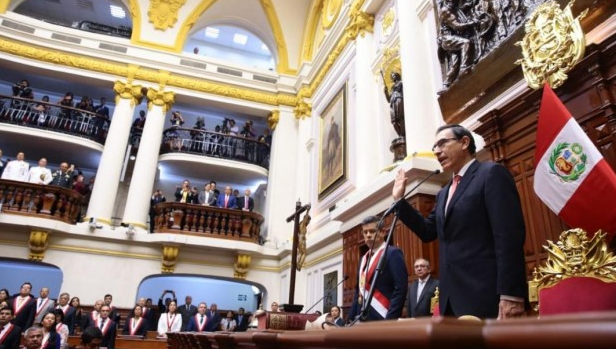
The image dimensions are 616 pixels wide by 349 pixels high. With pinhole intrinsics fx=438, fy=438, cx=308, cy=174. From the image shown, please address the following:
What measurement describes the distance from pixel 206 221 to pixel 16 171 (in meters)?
4.27

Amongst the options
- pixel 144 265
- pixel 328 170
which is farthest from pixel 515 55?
pixel 144 265

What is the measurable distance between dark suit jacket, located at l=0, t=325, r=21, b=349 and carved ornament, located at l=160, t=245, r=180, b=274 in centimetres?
552

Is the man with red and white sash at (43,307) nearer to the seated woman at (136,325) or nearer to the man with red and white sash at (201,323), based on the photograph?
the seated woman at (136,325)

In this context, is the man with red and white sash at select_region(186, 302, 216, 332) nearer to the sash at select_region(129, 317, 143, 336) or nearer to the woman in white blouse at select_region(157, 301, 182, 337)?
the woman in white blouse at select_region(157, 301, 182, 337)

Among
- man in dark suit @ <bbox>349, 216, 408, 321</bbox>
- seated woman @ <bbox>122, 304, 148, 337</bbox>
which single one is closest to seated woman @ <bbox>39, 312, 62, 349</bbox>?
seated woman @ <bbox>122, 304, 148, 337</bbox>

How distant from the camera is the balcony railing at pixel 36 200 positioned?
9258mm

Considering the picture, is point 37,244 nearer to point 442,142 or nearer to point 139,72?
point 139,72

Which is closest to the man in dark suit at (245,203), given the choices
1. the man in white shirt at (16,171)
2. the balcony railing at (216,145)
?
the balcony railing at (216,145)

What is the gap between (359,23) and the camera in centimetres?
868

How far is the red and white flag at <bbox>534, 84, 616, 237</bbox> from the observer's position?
2.52 metres

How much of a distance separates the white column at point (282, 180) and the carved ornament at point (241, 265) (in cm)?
84

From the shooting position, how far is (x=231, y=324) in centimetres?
930

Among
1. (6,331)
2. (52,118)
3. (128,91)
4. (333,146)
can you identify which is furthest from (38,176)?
(333,146)

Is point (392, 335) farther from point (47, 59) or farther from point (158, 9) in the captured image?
point (158, 9)
